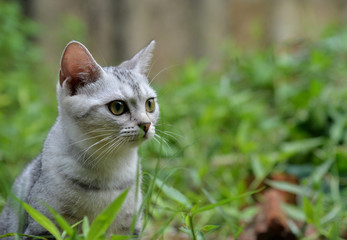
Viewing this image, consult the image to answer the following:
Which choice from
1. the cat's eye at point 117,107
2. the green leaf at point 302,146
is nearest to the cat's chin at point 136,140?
the cat's eye at point 117,107

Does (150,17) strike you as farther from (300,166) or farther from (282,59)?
(300,166)

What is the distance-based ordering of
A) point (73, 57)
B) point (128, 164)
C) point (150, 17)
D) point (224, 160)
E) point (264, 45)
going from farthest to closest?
point (264, 45), point (150, 17), point (224, 160), point (128, 164), point (73, 57)

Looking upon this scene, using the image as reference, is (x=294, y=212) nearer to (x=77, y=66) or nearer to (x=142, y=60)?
(x=142, y=60)

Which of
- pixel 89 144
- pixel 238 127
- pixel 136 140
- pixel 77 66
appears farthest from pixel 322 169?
pixel 77 66

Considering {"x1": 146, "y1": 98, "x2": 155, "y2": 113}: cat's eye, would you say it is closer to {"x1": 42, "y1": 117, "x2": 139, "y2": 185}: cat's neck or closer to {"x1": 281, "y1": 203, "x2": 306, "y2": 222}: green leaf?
{"x1": 42, "y1": 117, "x2": 139, "y2": 185}: cat's neck

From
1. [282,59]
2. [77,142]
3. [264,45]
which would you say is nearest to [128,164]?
[77,142]

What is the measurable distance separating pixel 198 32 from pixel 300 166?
377 cm

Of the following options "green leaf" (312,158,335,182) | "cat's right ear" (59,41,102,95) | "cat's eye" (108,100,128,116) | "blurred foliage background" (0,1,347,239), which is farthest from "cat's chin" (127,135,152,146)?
"green leaf" (312,158,335,182)

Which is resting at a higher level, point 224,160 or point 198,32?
point 198,32

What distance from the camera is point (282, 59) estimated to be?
13.7ft

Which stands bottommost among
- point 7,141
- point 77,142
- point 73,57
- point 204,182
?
point 204,182

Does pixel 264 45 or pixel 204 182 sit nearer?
pixel 204 182

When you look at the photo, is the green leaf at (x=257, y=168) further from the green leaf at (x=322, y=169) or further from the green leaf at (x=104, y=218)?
the green leaf at (x=104, y=218)

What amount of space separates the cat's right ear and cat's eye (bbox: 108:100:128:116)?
16 cm
